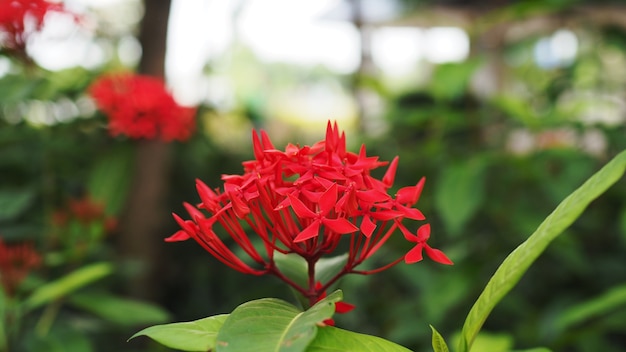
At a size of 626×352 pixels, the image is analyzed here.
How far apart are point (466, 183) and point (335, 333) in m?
1.26

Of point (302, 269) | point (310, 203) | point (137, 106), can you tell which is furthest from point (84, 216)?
point (310, 203)

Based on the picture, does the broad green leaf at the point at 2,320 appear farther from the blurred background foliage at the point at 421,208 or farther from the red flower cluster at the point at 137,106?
the red flower cluster at the point at 137,106

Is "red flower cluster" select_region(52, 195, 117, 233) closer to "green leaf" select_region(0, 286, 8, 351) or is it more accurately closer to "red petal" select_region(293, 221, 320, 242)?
"green leaf" select_region(0, 286, 8, 351)

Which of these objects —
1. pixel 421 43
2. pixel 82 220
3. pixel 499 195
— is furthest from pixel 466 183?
pixel 421 43

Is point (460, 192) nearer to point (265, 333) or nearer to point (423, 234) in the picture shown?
point (423, 234)

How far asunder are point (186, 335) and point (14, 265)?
1.02 m

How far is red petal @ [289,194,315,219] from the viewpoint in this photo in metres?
0.63

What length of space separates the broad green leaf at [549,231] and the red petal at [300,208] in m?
0.18

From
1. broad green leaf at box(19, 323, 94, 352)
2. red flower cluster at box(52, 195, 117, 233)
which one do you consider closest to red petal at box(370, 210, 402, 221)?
broad green leaf at box(19, 323, 94, 352)

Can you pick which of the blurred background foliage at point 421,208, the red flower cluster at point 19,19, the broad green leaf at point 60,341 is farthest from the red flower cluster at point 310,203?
the red flower cluster at point 19,19

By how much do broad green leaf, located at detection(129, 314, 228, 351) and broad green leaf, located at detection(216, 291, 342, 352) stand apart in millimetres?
25

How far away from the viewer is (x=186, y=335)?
1.98 feet

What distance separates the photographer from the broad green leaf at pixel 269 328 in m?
0.57

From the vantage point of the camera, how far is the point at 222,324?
2.07 ft
